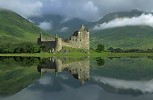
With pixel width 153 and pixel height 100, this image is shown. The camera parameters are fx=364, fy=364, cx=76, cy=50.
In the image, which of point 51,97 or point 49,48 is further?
point 49,48

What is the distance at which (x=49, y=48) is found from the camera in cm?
19425

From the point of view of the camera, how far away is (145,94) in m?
40.7

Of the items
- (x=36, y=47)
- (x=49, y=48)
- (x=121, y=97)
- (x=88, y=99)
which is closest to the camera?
(x=88, y=99)

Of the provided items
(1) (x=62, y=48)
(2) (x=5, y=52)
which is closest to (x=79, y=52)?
(1) (x=62, y=48)

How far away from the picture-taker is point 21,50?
187375mm

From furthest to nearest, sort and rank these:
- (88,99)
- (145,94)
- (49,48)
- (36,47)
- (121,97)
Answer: (49,48)
(36,47)
(145,94)
(121,97)
(88,99)

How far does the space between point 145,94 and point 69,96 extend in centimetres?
900

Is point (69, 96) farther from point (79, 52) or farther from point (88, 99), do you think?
point (79, 52)

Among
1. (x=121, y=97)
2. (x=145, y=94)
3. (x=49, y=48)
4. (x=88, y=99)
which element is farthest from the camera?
(x=49, y=48)

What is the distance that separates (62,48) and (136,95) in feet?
515

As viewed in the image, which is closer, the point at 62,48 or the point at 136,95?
the point at 136,95

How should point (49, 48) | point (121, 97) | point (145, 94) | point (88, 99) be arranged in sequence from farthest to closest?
point (49, 48) < point (145, 94) < point (121, 97) < point (88, 99)

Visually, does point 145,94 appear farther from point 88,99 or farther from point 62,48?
point 62,48

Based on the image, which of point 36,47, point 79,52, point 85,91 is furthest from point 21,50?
Result: point 85,91
